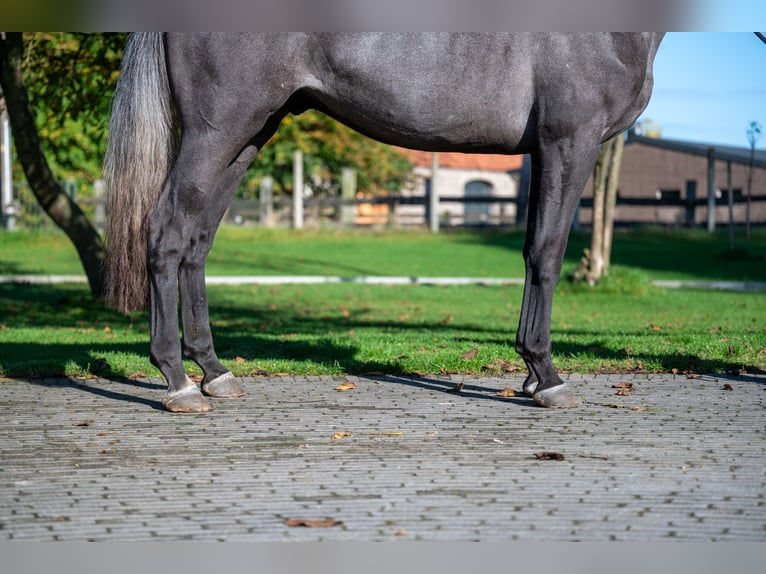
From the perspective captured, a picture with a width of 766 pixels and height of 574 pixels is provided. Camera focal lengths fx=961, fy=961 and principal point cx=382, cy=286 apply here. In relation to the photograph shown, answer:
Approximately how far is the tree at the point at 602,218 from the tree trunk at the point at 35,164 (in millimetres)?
7862

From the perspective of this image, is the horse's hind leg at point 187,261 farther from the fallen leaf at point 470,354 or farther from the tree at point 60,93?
the tree at point 60,93

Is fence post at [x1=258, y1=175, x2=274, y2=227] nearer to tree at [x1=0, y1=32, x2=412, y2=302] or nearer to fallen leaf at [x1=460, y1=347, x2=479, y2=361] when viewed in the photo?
tree at [x1=0, y1=32, x2=412, y2=302]

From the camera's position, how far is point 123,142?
5.75 meters

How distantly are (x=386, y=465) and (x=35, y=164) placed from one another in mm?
9985

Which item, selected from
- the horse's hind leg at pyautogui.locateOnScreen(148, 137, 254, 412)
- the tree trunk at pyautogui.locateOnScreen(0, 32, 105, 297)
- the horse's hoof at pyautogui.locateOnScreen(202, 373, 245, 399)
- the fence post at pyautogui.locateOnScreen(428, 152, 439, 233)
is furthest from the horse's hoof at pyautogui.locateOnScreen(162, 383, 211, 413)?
the fence post at pyautogui.locateOnScreen(428, 152, 439, 233)

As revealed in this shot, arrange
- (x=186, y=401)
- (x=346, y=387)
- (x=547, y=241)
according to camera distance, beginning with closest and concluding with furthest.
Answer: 1. (x=186, y=401)
2. (x=547, y=241)
3. (x=346, y=387)

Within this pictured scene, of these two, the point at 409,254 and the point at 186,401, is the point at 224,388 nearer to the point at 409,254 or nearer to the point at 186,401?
the point at 186,401

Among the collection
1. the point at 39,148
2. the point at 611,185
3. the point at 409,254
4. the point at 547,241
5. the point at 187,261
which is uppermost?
the point at 39,148

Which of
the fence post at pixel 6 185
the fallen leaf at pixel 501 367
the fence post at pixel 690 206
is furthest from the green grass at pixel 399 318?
the fence post at pixel 690 206

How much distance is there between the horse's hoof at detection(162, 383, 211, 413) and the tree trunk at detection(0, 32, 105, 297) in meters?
6.97

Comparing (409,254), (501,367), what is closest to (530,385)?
(501,367)

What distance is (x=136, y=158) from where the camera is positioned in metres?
5.73

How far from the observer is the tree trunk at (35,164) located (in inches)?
482
